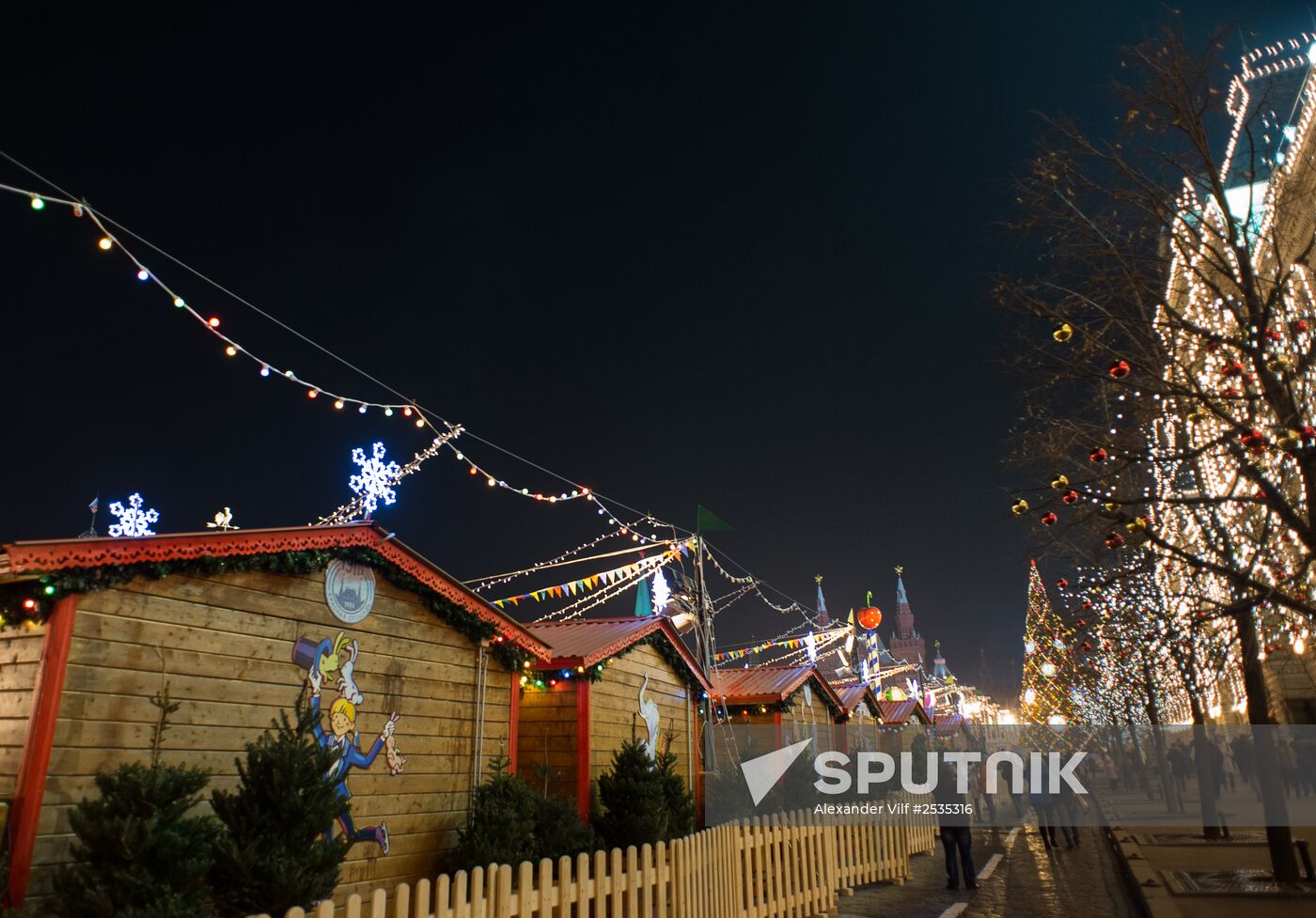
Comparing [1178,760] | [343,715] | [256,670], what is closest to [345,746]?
[343,715]

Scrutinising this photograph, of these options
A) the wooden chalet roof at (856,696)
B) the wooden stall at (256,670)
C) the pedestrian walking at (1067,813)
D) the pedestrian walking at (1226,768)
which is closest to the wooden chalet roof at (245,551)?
the wooden stall at (256,670)

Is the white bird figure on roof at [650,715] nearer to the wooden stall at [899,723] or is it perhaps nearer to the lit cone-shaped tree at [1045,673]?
the wooden stall at [899,723]

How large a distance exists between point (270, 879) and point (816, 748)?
2043 cm

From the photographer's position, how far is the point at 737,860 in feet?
33.7

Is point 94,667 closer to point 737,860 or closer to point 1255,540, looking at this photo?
point 737,860

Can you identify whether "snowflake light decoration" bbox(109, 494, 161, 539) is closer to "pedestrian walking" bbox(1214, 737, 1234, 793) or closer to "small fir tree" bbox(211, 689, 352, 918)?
"small fir tree" bbox(211, 689, 352, 918)

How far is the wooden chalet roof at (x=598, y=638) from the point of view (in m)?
15.1

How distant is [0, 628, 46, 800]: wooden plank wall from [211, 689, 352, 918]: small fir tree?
180 cm

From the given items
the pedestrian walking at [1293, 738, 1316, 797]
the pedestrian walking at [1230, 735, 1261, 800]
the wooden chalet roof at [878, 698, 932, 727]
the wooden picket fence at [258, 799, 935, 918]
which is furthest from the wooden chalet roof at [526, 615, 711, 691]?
the pedestrian walking at [1293, 738, 1316, 797]

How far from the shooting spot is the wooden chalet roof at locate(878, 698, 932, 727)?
117 feet

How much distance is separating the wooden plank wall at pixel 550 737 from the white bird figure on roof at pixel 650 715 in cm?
209

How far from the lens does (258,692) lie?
9328 millimetres

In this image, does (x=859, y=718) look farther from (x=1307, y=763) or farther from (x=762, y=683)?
(x=1307, y=763)

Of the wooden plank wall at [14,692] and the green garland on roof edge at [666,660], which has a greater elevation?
the green garland on roof edge at [666,660]
